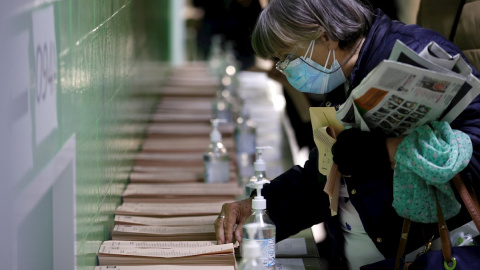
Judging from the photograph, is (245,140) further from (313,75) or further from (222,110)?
(313,75)

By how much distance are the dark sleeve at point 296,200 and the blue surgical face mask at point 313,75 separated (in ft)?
0.91

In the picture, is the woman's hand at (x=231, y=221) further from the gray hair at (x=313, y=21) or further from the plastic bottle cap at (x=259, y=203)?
the gray hair at (x=313, y=21)

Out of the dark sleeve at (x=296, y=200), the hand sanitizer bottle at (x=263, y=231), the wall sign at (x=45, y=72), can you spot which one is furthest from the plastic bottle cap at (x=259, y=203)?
the wall sign at (x=45, y=72)

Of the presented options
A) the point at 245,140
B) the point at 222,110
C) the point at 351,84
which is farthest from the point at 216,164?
the point at 222,110

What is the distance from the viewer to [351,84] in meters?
2.19

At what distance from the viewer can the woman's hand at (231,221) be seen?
2.37 metres

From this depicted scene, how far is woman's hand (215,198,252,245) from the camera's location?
2365 mm

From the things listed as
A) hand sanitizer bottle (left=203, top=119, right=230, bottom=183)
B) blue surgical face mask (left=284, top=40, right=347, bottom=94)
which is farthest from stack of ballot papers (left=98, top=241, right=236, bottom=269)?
hand sanitizer bottle (left=203, top=119, right=230, bottom=183)

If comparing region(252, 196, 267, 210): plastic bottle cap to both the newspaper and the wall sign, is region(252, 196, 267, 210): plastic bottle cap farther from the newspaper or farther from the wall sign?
the wall sign

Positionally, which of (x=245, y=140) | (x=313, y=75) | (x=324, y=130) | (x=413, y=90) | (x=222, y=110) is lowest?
(x=222, y=110)

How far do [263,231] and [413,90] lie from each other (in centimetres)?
62

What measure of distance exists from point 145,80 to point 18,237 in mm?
2980

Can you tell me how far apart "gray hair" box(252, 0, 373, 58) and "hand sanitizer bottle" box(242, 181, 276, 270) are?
454 millimetres

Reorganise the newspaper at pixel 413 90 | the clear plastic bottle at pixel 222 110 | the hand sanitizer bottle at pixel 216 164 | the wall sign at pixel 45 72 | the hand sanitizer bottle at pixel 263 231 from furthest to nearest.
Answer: the clear plastic bottle at pixel 222 110
the hand sanitizer bottle at pixel 216 164
the hand sanitizer bottle at pixel 263 231
the newspaper at pixel 413 90
the wall sign at pixel 45 72
